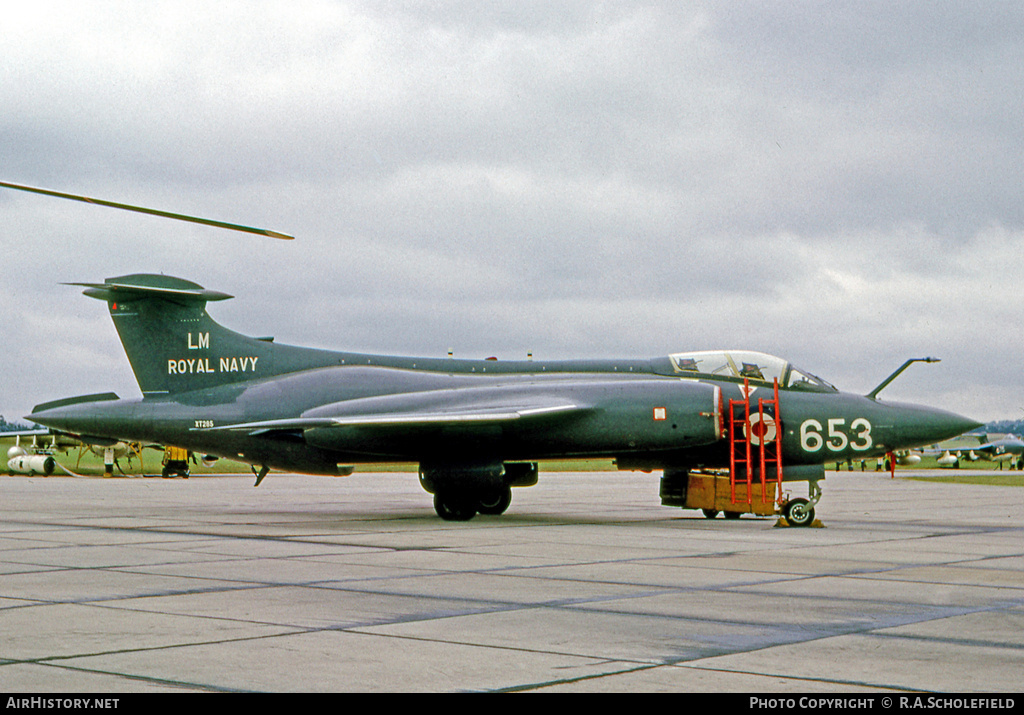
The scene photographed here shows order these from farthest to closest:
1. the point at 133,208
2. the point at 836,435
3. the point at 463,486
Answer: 1. the point at 463,486
2. the point at 836,435
3. the point at 133,208

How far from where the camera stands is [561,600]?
8.48 metres

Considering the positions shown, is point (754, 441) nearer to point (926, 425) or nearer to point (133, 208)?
point (926, 425)

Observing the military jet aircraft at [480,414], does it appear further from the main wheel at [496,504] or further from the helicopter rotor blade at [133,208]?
the helicopter rotor blade at [133,208]

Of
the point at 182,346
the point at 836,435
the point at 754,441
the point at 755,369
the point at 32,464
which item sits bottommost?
the point at 32,464

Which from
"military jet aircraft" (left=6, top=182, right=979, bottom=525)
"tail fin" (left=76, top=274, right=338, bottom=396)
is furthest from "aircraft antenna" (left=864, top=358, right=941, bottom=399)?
"tail fin" (left=76, top=274, right=338, bottom=396)

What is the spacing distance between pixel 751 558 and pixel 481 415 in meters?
6.48

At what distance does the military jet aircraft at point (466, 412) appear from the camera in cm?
1759

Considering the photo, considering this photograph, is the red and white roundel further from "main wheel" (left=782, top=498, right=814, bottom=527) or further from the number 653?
"main wheel" (left=782, top=498, right=814, bottom=527)

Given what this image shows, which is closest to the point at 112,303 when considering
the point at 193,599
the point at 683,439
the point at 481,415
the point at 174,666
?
the point at 481,415

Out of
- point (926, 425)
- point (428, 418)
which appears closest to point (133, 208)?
point (428, 418)

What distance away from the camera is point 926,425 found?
17781 millimetres

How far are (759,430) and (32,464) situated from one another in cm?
3754

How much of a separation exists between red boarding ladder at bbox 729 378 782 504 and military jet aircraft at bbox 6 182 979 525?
0.03 m

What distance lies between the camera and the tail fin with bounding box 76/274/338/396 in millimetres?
20812
